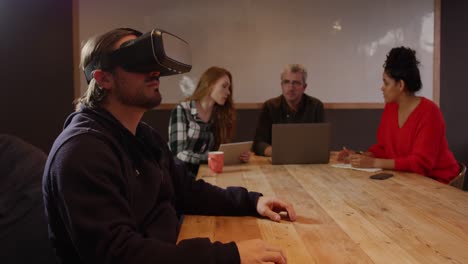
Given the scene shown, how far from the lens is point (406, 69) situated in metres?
2.51

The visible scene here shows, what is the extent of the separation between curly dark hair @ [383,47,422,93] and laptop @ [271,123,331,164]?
0.54 m

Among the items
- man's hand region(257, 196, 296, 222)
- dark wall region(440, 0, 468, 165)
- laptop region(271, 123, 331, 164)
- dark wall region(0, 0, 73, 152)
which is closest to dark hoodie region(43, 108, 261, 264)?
man's hand region(257, 196, 296, 222)

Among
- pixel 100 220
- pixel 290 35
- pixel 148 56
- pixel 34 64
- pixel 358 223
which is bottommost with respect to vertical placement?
pixel 358 223

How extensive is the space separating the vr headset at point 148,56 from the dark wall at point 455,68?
355 centimetres

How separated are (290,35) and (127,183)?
322 centimetres

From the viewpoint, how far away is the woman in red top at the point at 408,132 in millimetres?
2262

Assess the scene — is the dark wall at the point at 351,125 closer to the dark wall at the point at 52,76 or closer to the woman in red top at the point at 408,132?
the dark wall at the point at 52,76

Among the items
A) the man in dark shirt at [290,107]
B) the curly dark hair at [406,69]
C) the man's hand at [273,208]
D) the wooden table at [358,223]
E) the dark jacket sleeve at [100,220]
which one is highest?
the curly dark hair at [406,69]

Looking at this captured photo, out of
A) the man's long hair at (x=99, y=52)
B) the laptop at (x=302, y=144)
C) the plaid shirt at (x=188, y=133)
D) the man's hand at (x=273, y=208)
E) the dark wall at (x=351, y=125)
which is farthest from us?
the dark wall at (x=351, y=125)

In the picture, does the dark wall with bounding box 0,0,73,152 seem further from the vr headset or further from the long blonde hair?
the vr headset

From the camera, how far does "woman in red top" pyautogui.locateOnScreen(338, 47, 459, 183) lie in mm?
2262

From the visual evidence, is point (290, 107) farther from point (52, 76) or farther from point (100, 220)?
point (100, 220)

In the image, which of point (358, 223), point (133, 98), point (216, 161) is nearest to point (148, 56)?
point (133, 98)

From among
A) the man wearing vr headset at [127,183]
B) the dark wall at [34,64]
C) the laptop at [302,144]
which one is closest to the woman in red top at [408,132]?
the laptop at [302,144]
